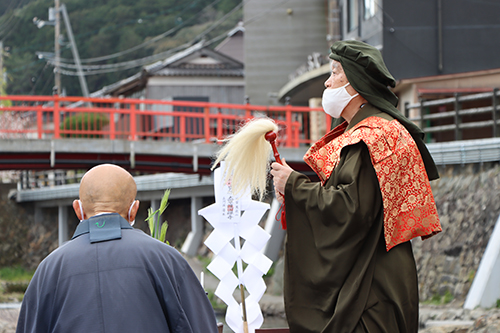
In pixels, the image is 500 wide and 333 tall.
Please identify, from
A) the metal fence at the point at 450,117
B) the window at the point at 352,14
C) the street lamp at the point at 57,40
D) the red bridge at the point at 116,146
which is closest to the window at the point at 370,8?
the window at the point at 352,14

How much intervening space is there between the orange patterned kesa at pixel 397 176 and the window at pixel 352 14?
1607 centimetres

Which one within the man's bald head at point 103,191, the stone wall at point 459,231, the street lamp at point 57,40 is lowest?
the stone wall at point 459,231

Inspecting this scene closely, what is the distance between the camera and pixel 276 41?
23562 millimetres

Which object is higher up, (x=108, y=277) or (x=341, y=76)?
(x=341, y=76)

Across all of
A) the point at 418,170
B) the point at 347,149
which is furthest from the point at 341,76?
the point at 418,170

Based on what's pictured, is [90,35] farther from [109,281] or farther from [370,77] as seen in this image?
[109,281]

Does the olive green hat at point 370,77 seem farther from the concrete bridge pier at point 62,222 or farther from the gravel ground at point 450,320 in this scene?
the concrete bridge pier at point 62,222

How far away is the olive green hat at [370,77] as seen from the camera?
3.16 m

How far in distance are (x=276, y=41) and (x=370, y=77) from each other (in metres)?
20.9

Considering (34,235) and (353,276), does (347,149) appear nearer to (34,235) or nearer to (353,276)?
(353,276)

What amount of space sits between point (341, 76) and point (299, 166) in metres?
10.6

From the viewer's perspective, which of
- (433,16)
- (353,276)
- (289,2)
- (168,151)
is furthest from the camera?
(289,2)

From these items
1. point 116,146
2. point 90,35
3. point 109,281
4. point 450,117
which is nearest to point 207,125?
point 116,146

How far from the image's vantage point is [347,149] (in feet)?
10.2
